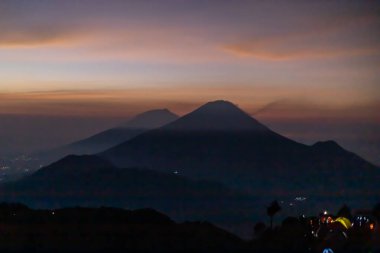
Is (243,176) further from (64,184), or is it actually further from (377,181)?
(64,184)

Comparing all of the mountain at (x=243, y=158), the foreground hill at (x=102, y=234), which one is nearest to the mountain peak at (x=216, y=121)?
the mountain at (x=243, y=158)

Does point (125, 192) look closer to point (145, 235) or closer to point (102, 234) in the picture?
point (102, 234)

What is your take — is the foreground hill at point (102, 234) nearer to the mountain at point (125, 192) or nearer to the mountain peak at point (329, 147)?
the mountain at point (125, 192)

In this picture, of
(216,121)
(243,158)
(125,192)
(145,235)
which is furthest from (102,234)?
(216,121)

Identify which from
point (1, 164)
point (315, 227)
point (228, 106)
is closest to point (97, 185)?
point (1, 164)

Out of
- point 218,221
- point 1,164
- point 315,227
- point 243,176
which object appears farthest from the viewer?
point 243,176
